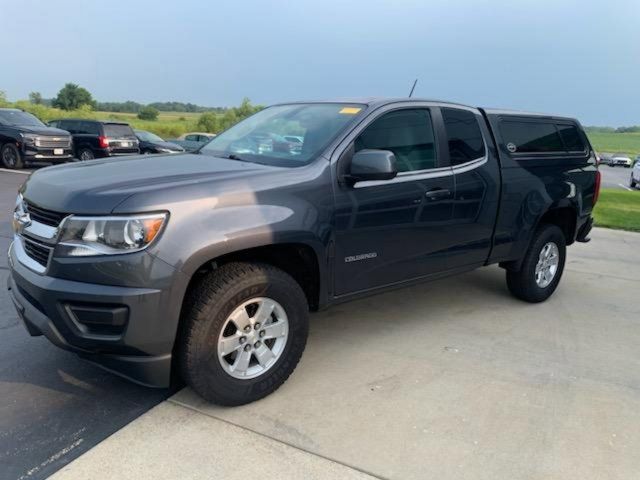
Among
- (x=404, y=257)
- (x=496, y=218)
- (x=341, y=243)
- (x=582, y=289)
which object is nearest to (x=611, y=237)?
(x=582, y=289)

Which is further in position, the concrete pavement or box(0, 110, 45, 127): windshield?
box(0, 110, 45, 127): windshield

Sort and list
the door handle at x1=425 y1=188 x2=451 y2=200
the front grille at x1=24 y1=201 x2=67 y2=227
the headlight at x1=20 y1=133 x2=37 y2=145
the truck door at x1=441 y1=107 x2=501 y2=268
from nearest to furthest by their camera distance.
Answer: the front grille at x1=24 y1=201 x2=67 y2=227
the door handle at x1=425 y1=188 x2=451 y2=200
the truck door at x1=441 y1=107 x2=501 y2=268
the headlight at x1=20 y1=133 x2=37 y2=145

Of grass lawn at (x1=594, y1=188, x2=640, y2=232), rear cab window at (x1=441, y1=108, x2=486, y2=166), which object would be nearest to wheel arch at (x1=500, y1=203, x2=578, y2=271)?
rear cab window at (x1=441, y1=108, x2=486, y2=166)

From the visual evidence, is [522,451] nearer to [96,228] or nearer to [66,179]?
[96,228]

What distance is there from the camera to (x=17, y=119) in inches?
618

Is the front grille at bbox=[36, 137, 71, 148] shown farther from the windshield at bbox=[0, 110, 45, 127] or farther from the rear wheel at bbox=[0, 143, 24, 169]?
the windshield at bbox=[0, 110, 45, 127]

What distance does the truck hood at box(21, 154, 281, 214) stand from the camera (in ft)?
8.86

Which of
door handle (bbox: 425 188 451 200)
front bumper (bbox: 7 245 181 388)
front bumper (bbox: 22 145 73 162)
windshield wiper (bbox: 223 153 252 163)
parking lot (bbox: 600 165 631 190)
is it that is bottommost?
parking lot (bbox: 600 165 631 190)

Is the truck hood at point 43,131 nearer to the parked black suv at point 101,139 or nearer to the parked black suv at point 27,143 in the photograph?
the parked black suv at point 27,143

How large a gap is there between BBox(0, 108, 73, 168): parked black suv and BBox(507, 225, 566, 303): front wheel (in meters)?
13.9

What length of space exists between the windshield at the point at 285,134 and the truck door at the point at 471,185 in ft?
3.11

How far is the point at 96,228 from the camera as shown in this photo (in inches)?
104

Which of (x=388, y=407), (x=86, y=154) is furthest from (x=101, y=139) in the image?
(x=388, y=407)

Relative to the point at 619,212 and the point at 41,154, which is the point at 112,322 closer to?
the point at 619,212
